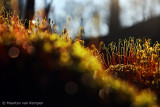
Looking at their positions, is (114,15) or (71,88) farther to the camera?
(114,15)

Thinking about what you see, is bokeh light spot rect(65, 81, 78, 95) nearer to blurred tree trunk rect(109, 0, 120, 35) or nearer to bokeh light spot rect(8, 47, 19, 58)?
bokeh light spot rect(8, 47, 19, 58)

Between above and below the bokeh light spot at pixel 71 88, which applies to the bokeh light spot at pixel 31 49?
above

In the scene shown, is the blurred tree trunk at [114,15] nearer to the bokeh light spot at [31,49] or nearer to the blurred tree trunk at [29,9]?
the blurred tree trunk at [29,9]

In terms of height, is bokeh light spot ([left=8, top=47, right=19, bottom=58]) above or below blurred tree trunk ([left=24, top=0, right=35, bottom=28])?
below

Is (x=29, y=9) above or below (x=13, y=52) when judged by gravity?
above

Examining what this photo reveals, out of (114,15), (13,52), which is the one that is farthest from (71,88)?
(114,15)

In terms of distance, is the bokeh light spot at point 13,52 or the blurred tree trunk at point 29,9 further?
the blurred tree trunk at point 29,9

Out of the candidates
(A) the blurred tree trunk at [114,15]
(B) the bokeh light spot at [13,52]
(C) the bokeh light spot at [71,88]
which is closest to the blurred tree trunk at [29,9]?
(B) the bokeh light spot at [13,52]

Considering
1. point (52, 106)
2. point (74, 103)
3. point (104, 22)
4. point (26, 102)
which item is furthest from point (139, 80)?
point (104, 22)

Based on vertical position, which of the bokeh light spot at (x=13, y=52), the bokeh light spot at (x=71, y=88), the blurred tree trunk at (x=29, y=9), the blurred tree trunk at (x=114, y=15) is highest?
the blurred tree trunk at (x=114, y=15)

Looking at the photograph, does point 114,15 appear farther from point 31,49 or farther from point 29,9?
point 31,49

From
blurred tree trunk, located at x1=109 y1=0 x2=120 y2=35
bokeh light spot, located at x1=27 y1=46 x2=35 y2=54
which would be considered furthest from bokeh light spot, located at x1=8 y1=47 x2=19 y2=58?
blurred tree trunk, located at x1=109 y1=0 x2=120 y2=35

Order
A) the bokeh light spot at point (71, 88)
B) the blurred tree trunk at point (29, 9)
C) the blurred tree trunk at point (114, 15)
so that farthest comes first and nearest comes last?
the blurred tree trunk at point (114, 15)
the blurred tree trunk at point (29, 9)
the bokeh light spot at point (71, 88)
